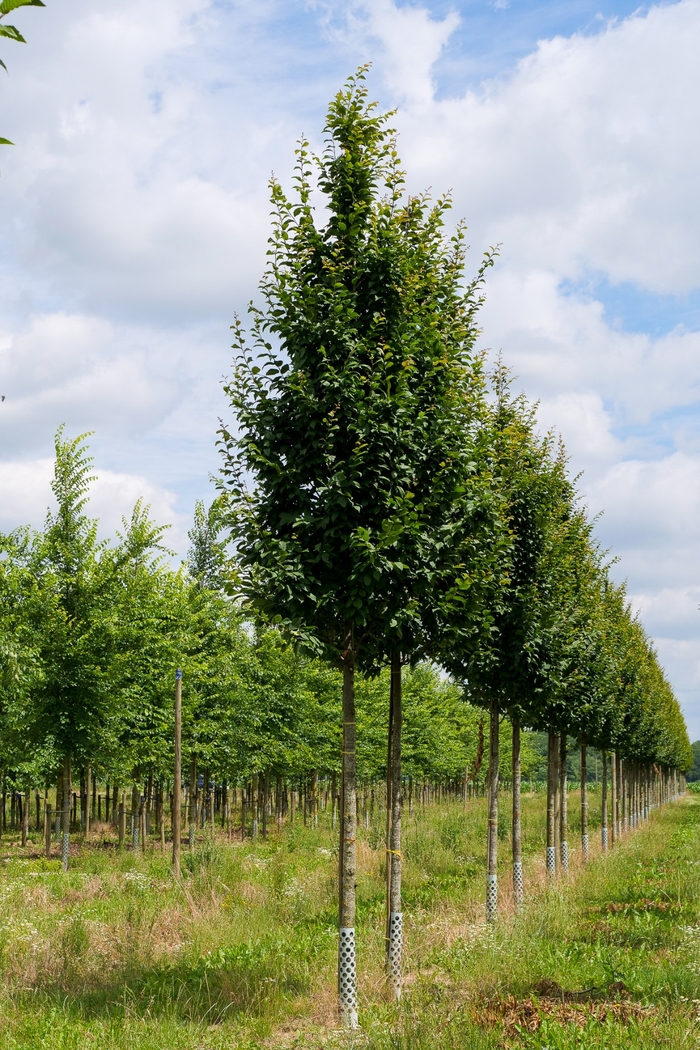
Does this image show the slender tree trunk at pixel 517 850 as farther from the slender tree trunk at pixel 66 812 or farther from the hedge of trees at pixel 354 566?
the slender tree trunk at pixel 66 812

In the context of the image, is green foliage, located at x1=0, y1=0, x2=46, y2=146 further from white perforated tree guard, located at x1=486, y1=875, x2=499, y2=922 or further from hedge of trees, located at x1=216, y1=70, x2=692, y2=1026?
white perforated tree guard, located at x1=486, y1=875, x2=499, y2=922

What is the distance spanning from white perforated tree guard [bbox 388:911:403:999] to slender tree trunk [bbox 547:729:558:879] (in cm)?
789

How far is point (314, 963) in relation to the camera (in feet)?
33.2

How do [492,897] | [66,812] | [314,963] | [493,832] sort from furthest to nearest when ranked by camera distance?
1. [66,812]
2. [493,832]
3. [492,897]
4. [314,963]

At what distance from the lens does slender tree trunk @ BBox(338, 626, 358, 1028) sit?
816 centimetres

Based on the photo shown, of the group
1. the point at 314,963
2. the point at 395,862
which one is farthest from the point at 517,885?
the point at 395,862

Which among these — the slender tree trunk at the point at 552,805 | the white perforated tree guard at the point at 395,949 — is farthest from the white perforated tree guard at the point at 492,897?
the slender tree trunk at the point at 552,805

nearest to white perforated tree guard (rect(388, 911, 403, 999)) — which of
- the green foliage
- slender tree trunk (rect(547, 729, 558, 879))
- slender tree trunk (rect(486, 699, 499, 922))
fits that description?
slender tree trunk (rect(486, 699, 499, 922))

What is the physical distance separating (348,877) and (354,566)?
2.84m

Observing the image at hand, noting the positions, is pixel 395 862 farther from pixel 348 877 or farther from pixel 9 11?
pixel 9 11

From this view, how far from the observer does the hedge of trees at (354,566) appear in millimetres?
8883

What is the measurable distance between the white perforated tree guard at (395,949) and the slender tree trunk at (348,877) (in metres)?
0.71

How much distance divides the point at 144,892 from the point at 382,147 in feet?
37.1

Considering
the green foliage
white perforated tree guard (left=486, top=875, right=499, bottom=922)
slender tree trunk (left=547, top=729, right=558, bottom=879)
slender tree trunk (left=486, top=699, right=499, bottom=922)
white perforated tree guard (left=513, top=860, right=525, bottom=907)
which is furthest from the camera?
slender tree trunk (left=547, top=729, right=558, bottom=879)
